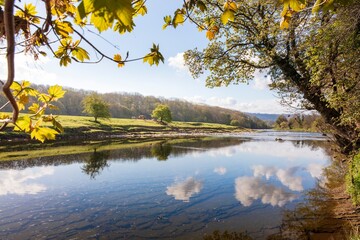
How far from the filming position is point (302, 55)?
11.6 metres

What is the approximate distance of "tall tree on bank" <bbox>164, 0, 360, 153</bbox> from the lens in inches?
301

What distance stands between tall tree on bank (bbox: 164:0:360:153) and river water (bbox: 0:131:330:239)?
202 inches

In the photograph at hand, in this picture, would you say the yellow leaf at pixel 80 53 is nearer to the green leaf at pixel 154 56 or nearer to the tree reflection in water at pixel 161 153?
Result: the green leaf at pixel 154 56

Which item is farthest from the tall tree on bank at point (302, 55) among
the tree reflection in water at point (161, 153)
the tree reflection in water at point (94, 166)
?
the tree reflection in water at point (161, 153)

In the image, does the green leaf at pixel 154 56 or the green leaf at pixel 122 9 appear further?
the green leaf at pixel 154 56

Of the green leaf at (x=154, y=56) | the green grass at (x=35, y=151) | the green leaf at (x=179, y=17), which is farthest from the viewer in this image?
the green grass at (x=35, y=151)

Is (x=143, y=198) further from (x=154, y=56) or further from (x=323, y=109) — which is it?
(x=154, y=56)

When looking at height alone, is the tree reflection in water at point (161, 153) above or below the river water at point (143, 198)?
above

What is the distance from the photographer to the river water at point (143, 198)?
9281 mm

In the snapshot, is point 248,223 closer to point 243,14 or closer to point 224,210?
point 224,210

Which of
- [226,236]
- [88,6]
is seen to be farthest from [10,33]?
[226,236]

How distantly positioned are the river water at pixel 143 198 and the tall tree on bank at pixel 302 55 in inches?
202

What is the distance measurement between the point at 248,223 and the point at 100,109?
6989 cm

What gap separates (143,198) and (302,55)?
10801 mm
